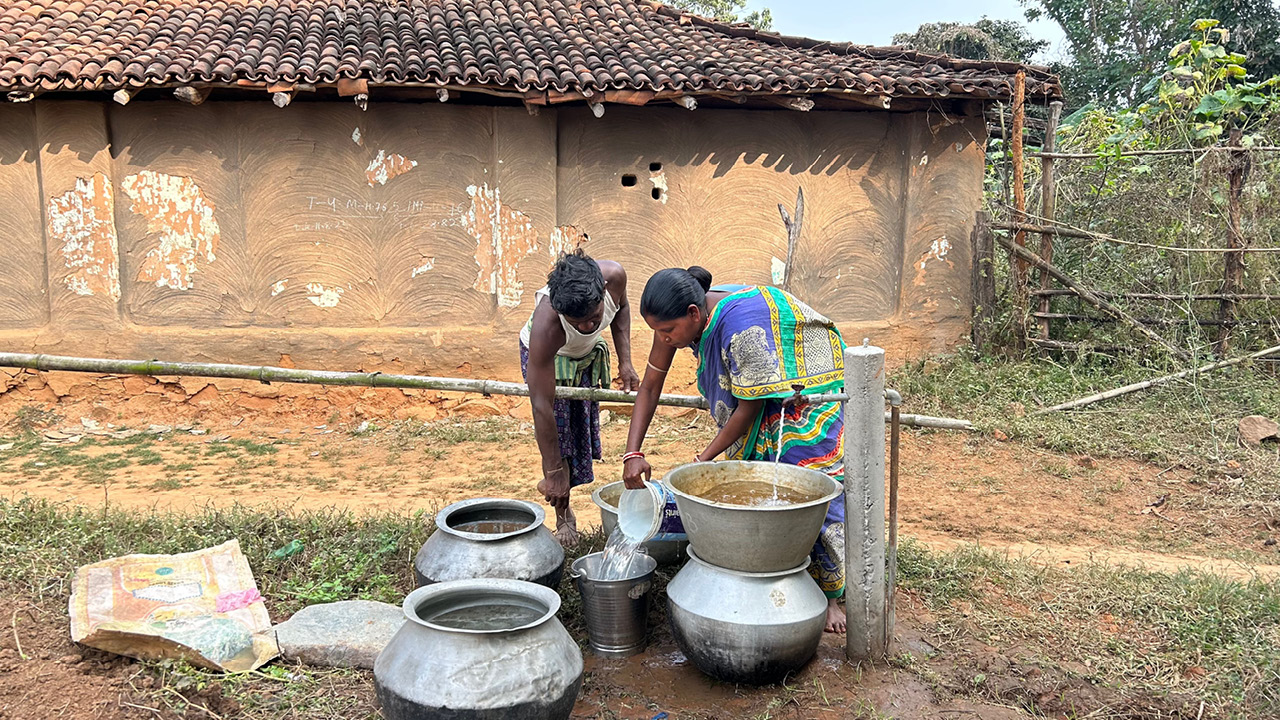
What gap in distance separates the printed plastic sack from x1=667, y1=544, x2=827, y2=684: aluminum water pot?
153cm

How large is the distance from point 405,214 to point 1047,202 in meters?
5.86

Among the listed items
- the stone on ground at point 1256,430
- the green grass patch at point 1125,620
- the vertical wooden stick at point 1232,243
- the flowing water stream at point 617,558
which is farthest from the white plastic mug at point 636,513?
the vertical wooden stick at point 1232,243

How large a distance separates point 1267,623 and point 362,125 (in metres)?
7.24

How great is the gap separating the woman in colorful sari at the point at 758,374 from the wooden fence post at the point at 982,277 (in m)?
5.40

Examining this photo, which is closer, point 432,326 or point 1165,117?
point 432,326

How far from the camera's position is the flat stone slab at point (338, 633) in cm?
321

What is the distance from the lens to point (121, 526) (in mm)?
4418

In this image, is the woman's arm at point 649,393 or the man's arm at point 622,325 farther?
the man's arm at point 622,325

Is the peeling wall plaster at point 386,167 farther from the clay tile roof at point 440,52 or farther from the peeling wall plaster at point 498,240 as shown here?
the clay tile roof at point 440,52

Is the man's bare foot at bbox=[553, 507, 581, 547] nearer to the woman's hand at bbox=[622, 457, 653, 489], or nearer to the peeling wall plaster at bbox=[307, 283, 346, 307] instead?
the woman's hand at bbox=[622, 457, 653, 489]

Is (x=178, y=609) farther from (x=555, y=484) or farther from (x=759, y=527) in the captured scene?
(x=759, y=527)

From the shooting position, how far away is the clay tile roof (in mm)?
7211

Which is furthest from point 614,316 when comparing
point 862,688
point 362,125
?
point 362,125

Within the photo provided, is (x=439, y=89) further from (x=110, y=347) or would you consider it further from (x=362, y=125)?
(x=110, y=347)
